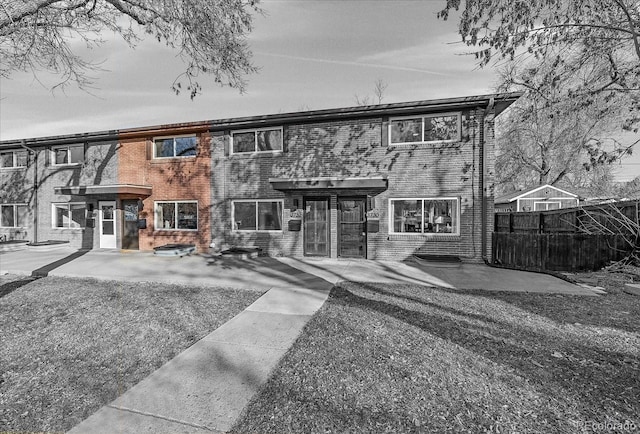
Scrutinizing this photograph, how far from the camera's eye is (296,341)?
422 centimetres

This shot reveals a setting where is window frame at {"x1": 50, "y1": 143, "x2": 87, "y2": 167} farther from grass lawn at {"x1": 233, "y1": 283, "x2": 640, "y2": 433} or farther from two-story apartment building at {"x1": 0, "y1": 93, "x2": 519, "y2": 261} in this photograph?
grass lawn at {"x1": 233, "y1": 283, "x2": 640, "y2": 433}

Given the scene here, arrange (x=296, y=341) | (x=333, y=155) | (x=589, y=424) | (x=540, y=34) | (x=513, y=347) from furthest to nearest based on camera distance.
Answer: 1. (x=333, y=155)
2. (x=540, y=34)
3. (x=296, y=341)
4. (x=513, y=347)
5. (x=589, y=424)

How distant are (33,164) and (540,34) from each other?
68.5ft

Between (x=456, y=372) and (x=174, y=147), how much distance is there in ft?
44.9

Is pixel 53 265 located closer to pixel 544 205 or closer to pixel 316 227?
pixel 316 227

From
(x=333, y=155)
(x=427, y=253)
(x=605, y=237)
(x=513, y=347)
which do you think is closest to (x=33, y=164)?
(x=333, y=155)

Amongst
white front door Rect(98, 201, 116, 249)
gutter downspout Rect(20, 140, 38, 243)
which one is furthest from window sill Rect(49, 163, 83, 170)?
white front door Rect(98, 201, 116, 249)

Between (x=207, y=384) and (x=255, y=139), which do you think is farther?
(x=255, y=139)

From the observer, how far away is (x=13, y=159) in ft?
52.5

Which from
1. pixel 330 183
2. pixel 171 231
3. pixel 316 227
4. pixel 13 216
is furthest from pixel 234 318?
pixel 13 216

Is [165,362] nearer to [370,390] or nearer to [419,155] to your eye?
[370,390]

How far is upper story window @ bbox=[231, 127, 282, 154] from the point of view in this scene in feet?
40.1

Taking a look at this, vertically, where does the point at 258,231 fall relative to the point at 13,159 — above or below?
below

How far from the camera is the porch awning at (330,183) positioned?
10.5 m
